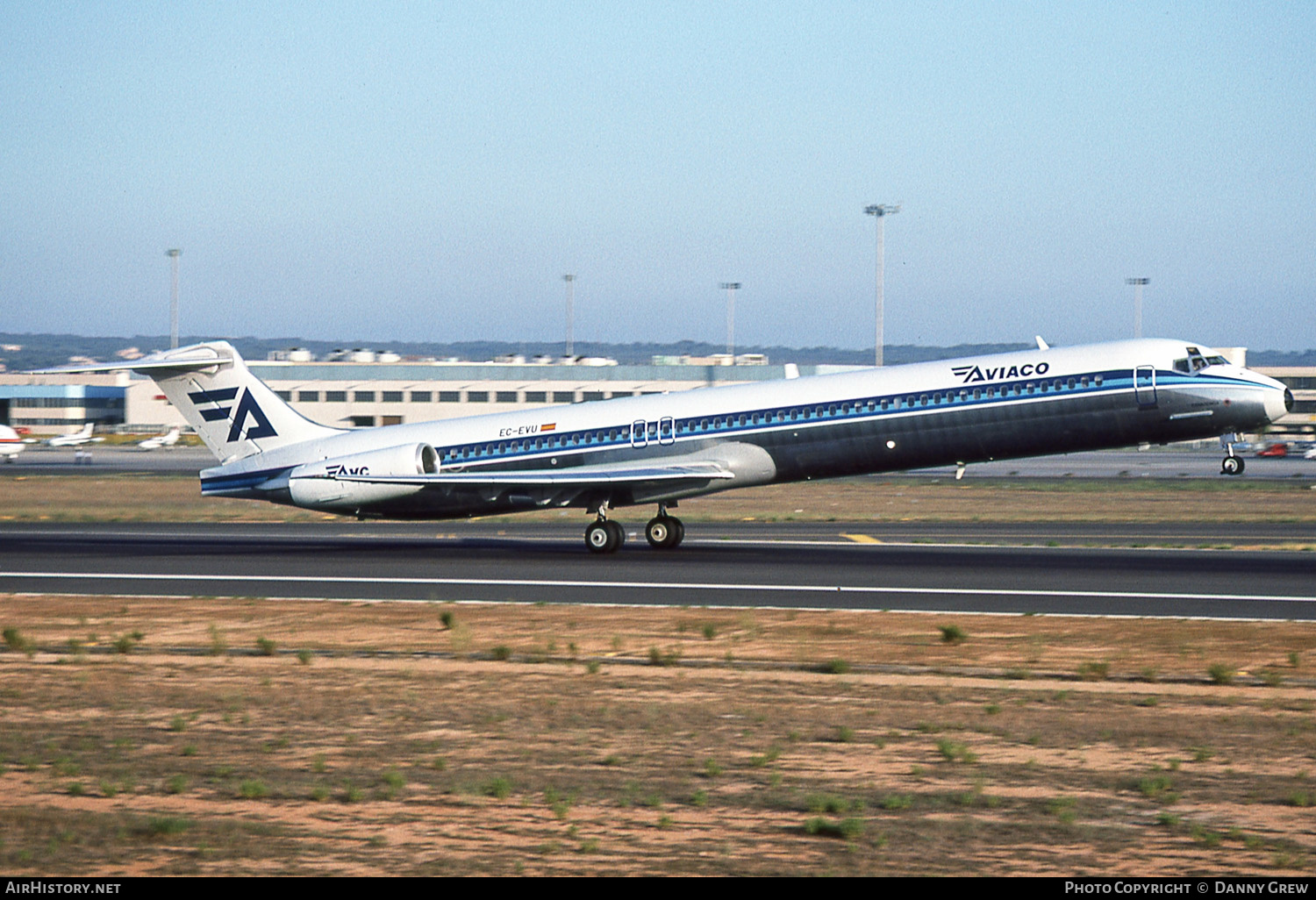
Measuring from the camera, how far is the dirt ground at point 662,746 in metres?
9.48

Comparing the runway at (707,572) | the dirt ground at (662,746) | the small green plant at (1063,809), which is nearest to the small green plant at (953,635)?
the dirt ground at (662,746)

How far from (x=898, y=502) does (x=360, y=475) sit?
83.9 feet

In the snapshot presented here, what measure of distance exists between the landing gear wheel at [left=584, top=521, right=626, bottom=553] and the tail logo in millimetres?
8745

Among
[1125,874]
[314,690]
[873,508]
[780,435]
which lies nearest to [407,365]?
[873,508]

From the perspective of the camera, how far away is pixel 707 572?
27344 mm

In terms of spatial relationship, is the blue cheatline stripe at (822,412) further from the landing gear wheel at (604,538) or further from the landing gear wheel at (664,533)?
the landing gear wheel at (664,533)

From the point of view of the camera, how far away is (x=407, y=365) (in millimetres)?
110562

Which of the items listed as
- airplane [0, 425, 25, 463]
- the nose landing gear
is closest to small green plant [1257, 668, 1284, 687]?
the nose landing gear

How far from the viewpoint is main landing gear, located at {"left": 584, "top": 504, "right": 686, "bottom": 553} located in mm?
31328

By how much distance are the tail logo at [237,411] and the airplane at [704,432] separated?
0.14 feet

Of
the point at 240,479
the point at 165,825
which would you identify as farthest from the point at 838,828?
the point at 240,479

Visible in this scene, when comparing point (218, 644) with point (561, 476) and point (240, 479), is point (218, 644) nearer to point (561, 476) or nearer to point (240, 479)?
point (561, 476)
